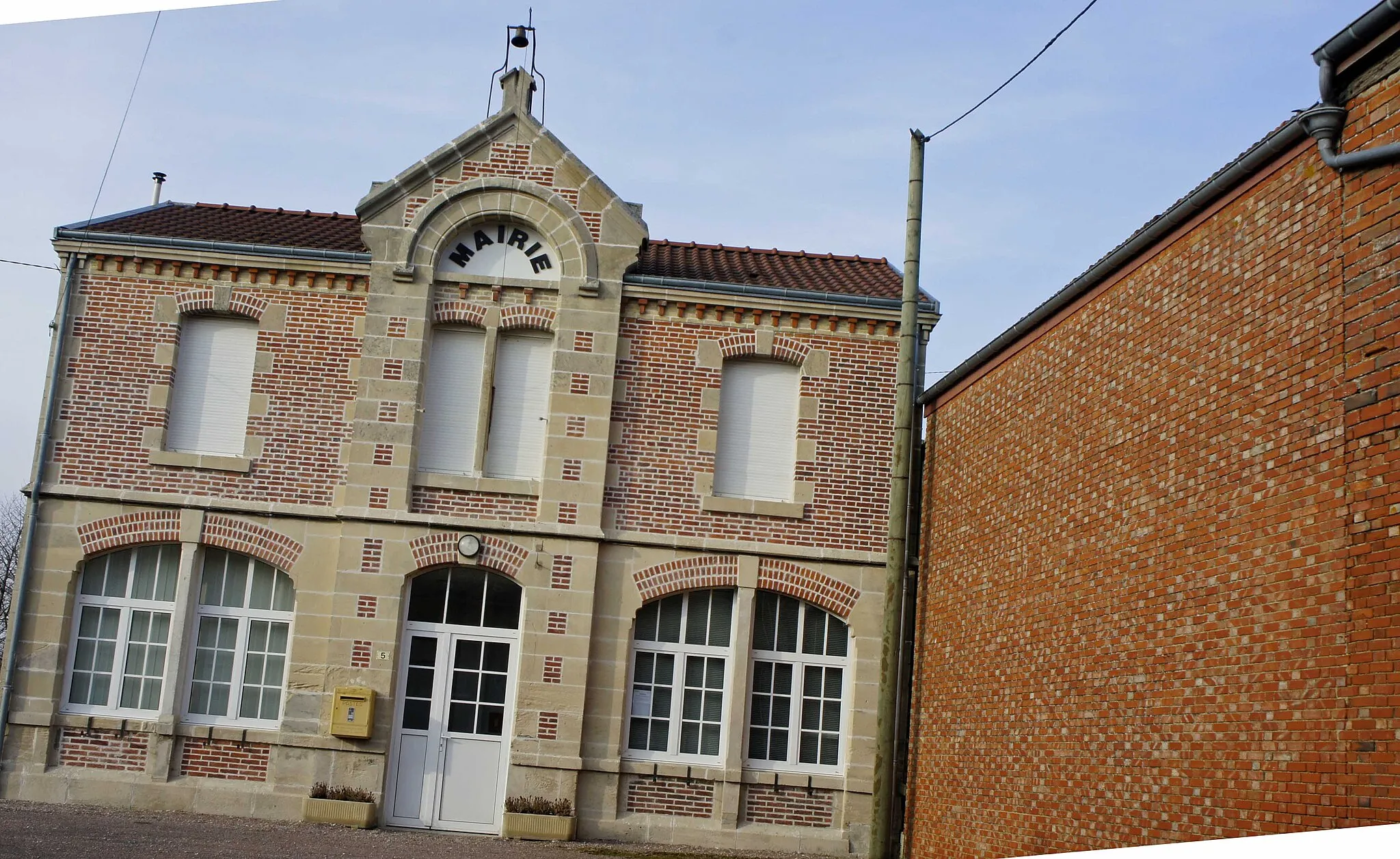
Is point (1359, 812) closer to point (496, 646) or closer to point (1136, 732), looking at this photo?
point (1136, 732)

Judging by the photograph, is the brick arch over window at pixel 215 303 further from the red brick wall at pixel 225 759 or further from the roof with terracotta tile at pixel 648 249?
the red brick wall at pixel 225 759

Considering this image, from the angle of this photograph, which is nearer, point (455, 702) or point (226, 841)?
point (226, 841)

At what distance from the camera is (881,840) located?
1413 centimetres

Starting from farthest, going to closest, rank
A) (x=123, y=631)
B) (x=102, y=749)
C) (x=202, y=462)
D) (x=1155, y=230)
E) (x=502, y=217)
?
1. (x=502, y=217)
2. (x=202, y=462)
3. (x=123, y=631)
4. (x=102, y=749)
5. (x=1155, y=230)

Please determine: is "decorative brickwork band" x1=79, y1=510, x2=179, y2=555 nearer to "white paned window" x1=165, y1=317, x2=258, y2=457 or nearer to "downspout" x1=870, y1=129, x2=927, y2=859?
"white paned window" x1=165, y1=317, x2=258, y2=457

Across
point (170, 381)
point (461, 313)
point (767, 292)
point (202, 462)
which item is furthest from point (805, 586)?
point (170, 381)

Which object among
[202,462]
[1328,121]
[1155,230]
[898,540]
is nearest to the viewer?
[1328,121]

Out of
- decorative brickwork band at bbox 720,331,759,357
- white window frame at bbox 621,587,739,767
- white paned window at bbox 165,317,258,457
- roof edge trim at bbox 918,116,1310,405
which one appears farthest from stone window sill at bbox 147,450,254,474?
roof edge trim at bbox 918,116,1310,405

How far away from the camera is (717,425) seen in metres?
16.6

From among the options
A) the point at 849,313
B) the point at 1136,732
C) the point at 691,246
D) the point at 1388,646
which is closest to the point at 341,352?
the point at 691,246

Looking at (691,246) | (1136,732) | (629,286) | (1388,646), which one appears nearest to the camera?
(1388,646)

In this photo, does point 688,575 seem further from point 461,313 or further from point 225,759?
point 225,759

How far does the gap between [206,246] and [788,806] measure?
31.2ft

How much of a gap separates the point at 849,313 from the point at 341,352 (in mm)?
6106
